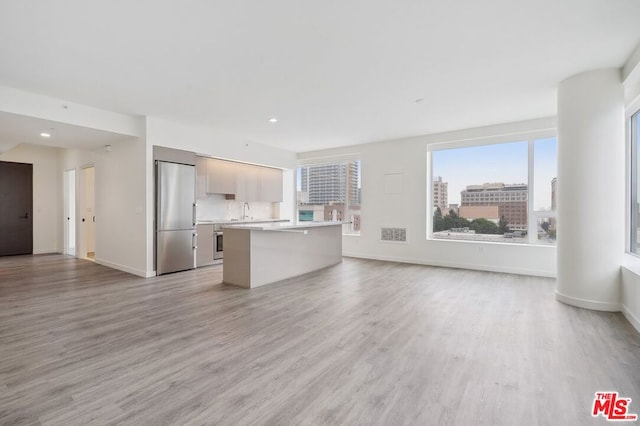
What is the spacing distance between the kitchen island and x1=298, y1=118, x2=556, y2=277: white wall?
180cm

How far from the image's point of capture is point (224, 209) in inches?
295

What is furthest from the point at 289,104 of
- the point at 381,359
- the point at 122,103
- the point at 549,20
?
the point at 381,359

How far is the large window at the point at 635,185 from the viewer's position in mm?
3803

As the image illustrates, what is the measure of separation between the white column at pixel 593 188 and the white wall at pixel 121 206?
20.5 ft

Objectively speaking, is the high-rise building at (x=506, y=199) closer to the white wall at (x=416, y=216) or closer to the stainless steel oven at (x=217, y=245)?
the white wall at (x=416, y=216)

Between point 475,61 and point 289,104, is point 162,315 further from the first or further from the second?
point 475,61

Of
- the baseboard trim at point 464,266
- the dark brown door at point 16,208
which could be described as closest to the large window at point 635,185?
the baseboard trim at point 464,266

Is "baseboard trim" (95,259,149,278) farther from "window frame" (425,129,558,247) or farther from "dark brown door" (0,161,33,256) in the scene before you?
"window frame" (425,129,558,247)

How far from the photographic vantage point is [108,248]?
6.34 m

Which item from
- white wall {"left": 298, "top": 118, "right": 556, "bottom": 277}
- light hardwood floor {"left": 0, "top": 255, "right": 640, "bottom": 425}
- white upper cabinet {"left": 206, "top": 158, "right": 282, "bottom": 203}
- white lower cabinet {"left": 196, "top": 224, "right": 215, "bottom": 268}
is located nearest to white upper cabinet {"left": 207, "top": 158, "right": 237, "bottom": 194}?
white upper cabinet {"left": 206, "top": 158, "right": 282, "bottom": 203}

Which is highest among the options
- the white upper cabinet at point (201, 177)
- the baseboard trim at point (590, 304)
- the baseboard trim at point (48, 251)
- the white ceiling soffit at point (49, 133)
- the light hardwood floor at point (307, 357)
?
the white ceiling soffit at point (49, 133)

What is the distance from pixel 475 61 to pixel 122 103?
485 centimetres

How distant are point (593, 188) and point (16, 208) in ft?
Answer: 37.9

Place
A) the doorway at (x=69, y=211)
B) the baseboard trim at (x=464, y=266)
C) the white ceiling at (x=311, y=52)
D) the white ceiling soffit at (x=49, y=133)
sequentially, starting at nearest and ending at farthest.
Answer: the white ceiling at (x=311, y=52), the white ceiling soffit at (x=49, y=133), the baseboard trim at (x=464, y=266), the doorway at (x=69, y=211)
